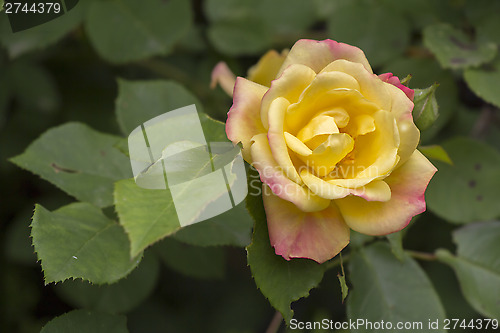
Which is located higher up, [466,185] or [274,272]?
[274,272]

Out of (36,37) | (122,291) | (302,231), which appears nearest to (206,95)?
(36,37)

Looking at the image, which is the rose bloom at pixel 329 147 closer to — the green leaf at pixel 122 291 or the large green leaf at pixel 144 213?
the large green leaf at pixel 144 213

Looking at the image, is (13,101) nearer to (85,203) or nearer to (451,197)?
(85,203)

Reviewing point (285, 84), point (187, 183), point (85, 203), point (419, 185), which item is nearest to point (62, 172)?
point (85, 203)

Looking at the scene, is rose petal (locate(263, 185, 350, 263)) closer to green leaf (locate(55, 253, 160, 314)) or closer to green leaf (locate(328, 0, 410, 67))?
green leaf (locate(55, 253, 160, 314))

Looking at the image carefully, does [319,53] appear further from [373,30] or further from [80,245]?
[373,30]

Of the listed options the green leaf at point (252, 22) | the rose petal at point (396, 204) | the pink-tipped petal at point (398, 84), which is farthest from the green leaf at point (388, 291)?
the green leaf at point (252, 22)

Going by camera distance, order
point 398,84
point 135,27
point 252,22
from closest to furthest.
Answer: point 398,84 → point 135,27 → point 252,22
